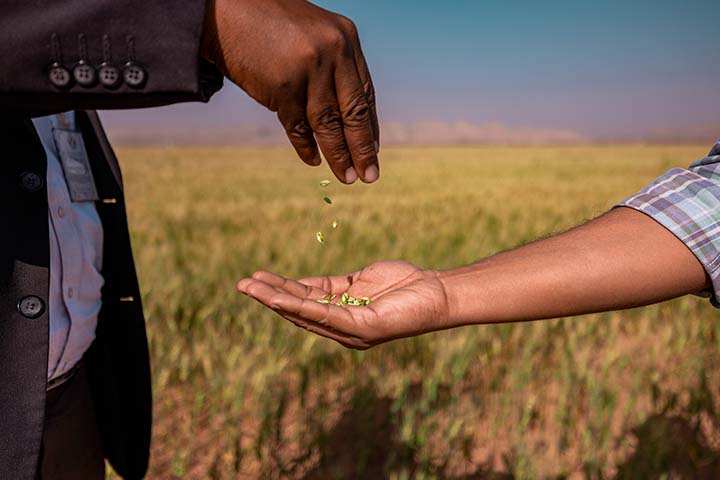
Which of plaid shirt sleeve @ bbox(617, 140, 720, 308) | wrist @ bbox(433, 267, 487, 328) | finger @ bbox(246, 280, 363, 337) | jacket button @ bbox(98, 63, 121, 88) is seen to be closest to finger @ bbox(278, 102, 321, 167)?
jacket button @ bbox(98, 63, 121, 88)

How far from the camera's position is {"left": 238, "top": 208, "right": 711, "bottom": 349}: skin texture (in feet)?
4.33

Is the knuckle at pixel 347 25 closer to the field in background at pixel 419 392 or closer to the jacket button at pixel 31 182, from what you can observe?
the jacket button at pixel 31 182

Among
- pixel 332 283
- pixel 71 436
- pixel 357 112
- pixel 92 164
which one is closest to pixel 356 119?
pixel 357 112

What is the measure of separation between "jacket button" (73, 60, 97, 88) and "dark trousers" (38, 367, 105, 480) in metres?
0.87

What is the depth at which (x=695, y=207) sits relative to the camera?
1.32m

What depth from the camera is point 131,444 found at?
1793 mm

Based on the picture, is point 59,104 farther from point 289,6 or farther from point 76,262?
point 76,262

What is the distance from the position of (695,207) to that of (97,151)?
1.41m

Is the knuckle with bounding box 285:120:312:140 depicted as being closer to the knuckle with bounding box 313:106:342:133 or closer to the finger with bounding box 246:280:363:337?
the knuckle with bounding box 313:106:342:133

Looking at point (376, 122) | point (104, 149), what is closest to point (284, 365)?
point (104, 149)

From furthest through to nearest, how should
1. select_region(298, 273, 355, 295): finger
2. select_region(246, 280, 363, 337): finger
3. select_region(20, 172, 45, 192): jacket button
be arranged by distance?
select_region(298, 273, 355, 295): finger → select_region(246, 280, 363, 337): finger → select_region(20, 172, 45, 192): jacket button

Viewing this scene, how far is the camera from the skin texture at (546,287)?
4.33 feet

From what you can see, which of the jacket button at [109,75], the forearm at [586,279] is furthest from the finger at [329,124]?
the forearm at [586,279]

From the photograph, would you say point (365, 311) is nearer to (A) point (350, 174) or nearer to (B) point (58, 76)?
(A) point (350, 174)
